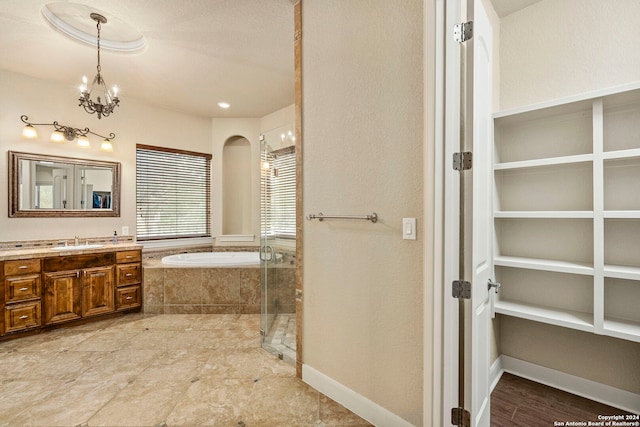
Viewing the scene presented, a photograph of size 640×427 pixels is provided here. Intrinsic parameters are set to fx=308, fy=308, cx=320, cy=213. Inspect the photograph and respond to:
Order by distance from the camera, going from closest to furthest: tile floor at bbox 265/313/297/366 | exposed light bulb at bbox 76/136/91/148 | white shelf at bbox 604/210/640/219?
white shelf at bbox 604/210/640/219, tile floor at bbox 265/313/297/366, exposed light bulb at bbox 76/136/91/148

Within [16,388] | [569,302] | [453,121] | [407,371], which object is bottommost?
[16,388]

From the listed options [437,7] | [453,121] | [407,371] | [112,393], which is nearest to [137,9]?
[437,7]

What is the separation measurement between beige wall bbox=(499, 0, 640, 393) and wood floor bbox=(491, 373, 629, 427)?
169mm

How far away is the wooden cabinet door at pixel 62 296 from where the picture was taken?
3238 millimetres

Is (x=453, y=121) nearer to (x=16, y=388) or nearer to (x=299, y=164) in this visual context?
(x=299, y=164)

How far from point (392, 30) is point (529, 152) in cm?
144

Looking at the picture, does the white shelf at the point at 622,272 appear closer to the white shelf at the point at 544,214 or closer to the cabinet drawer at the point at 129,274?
the white shelf at the point at 544,214

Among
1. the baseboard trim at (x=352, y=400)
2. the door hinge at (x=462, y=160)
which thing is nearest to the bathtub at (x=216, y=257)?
the baseboard trim at (x=352, y=400)

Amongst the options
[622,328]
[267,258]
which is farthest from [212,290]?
[622,328]

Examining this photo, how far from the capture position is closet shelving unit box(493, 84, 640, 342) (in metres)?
1.87

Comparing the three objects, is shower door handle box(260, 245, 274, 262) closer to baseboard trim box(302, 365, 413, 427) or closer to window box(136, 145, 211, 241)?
baseboard trim box(302, 365, 413, 427)

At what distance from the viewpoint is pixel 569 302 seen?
2170 mm

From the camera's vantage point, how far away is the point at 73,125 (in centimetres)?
384

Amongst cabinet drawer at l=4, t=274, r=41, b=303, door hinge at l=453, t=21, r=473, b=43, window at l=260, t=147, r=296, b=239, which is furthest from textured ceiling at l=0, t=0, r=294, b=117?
cabinet drawer at l=4, t=274, r=41, b=303
